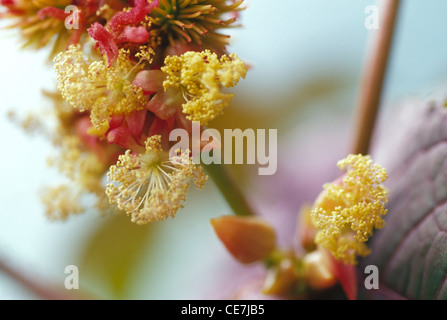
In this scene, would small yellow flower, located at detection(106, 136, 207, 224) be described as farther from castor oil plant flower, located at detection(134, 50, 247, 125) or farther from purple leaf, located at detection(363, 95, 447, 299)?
purple leaf, located at detection(363, 95, 447, 299)

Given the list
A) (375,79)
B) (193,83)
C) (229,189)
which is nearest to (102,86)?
(193,83)

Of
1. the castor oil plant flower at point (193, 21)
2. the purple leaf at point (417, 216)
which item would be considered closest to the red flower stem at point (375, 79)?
the purple leaf at point (417, 216)

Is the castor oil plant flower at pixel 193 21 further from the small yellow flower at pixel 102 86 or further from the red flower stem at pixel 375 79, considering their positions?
the red flower stem at pixel 375 79

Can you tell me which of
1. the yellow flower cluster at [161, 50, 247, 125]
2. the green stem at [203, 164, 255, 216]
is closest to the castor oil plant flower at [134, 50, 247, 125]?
the yellow flower cluster at [161, 50, 247, 125]

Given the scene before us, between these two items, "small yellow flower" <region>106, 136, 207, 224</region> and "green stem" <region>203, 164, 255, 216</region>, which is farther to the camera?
"green stem" <region>203, 164, 255, 216</region>
